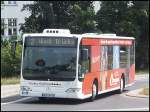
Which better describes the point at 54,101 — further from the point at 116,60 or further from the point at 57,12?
the point at 57,12

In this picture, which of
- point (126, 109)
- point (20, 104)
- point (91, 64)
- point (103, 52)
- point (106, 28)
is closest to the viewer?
point (126, 109)

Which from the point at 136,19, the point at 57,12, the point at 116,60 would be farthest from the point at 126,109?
the point at 136,19

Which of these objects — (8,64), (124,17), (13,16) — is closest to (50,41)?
(8,64)

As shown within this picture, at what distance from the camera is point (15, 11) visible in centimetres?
5819

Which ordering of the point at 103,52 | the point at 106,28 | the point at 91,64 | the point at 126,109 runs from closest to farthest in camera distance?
the point at 126,109, the point at 91,64, the point at 103,52, the point at 106,28

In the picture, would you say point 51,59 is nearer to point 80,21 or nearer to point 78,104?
point 78,104

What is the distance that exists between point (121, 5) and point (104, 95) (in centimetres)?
2876

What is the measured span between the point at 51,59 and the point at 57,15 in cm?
2748

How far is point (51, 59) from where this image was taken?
21.4 metres

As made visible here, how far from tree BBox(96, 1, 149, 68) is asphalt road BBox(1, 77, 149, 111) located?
89.6 ft

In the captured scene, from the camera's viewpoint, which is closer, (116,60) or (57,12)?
(116,60)

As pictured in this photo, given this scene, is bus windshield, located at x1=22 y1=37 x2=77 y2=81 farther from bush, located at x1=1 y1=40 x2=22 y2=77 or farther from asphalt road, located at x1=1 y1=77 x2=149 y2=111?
bush, located at x1=1 y1=40 x2=22 y2=77

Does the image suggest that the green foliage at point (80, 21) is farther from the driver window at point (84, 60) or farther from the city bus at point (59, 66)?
the driver window at point (84, 60)

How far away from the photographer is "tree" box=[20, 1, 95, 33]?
157ft
